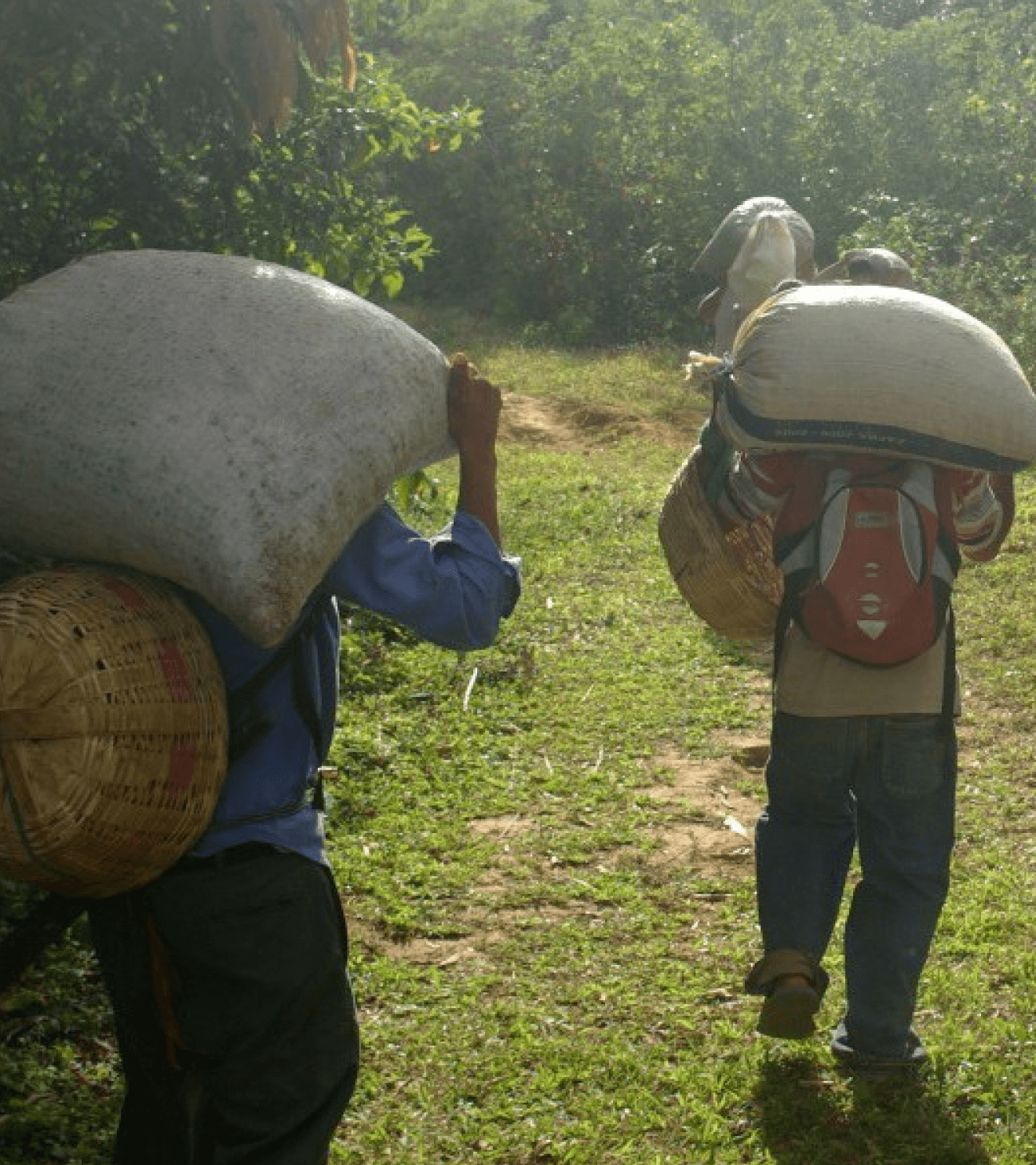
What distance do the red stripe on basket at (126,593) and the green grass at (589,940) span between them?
1.75m

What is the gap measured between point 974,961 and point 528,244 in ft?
47.2

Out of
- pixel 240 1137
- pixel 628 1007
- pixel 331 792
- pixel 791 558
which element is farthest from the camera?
pixel 331 792

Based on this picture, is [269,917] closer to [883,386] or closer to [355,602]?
[355,602]

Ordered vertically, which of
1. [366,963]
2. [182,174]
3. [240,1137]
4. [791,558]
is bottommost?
[366,963]

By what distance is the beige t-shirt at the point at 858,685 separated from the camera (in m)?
3.70

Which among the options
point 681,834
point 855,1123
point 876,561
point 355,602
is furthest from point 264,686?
point 681,834

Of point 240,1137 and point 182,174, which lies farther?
point 182,174

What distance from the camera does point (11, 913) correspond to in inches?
186

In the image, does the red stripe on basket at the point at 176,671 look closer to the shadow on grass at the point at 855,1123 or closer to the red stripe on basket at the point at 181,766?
the red stripe on basket at the point at 181,766

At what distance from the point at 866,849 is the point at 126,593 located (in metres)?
1.90

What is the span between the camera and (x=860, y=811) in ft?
12.6

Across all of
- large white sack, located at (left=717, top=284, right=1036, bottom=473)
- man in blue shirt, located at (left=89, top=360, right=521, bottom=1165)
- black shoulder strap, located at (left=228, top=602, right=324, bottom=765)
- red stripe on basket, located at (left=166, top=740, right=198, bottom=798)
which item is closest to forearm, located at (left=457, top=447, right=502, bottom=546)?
man in blue shirt, located at (left=89, top=360, right=521, bottom=1165)

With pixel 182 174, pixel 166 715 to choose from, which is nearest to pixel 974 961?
pixel 166 715

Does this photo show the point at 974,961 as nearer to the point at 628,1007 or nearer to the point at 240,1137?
the point at 628,1007
